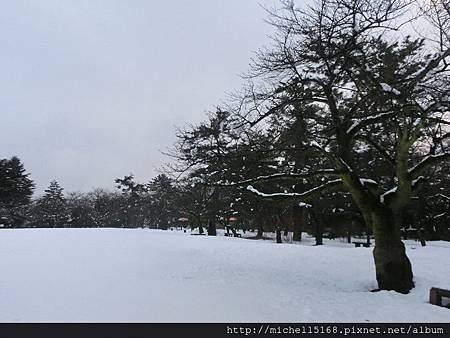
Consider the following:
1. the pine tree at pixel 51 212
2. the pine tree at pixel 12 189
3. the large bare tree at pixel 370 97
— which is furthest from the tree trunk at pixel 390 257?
the pine tree at pixel 51 212

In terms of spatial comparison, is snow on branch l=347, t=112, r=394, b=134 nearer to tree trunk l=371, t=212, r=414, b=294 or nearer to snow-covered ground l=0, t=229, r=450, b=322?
tree trunk l=371, t=212, r=414, b=294

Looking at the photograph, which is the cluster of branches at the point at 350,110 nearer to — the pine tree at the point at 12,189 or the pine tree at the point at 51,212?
the pine tree at the point at 12,189

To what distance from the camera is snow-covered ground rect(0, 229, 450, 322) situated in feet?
19.4

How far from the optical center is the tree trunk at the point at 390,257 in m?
9.09

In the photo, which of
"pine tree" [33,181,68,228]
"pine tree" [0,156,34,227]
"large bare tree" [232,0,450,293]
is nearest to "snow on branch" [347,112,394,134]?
"large bare tree" [232,0,450,293]

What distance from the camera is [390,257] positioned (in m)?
9.23

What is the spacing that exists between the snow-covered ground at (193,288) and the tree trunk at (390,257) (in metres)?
0.42

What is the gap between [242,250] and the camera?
15.6m

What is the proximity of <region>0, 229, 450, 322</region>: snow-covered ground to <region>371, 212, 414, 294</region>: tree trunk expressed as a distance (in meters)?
0.42

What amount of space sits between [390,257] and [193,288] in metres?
5.24

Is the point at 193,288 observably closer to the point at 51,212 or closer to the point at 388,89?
the point at 388,89

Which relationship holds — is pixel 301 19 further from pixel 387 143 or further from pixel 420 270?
pixel 420 270

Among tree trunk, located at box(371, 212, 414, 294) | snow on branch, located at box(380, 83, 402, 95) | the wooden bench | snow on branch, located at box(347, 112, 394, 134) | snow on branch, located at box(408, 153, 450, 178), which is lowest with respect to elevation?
the wooden bench

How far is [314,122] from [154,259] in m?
6.92
